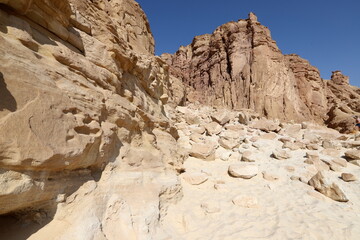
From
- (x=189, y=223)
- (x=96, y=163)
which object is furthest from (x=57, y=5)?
(x=189, y=223)

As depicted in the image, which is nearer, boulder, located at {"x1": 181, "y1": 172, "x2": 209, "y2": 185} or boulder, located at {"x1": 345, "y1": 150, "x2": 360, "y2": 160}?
boulder, located at {"x1": 181, "y1": 172, "x2": 209, "y2": 185}

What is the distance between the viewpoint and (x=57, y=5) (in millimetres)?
3162

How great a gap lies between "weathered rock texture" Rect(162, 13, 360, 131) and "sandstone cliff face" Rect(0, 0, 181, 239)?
18250mm

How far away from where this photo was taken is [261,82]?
20141 mm

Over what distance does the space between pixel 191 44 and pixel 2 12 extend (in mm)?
32222

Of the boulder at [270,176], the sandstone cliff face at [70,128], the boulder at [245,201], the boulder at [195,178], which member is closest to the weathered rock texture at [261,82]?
the boulder at [270,176]

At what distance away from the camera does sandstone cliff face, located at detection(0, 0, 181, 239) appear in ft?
6.51

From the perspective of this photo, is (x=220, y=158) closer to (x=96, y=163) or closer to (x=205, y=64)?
(x=96, y=163)

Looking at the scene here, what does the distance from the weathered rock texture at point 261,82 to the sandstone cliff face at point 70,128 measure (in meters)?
18.2

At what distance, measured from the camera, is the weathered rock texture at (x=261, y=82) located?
64.1 ft

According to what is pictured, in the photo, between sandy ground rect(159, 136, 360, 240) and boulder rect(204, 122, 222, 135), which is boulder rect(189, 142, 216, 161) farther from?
boulder rect(204, 122, 222, 135)

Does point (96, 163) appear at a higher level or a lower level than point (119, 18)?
lower

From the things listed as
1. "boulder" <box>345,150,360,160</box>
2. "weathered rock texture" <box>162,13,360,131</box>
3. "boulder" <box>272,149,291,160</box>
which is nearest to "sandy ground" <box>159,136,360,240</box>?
"boulder" <box>345,150,360,160</box>

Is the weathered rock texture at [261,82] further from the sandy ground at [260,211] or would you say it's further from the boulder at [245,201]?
the boulder at [245,201]
